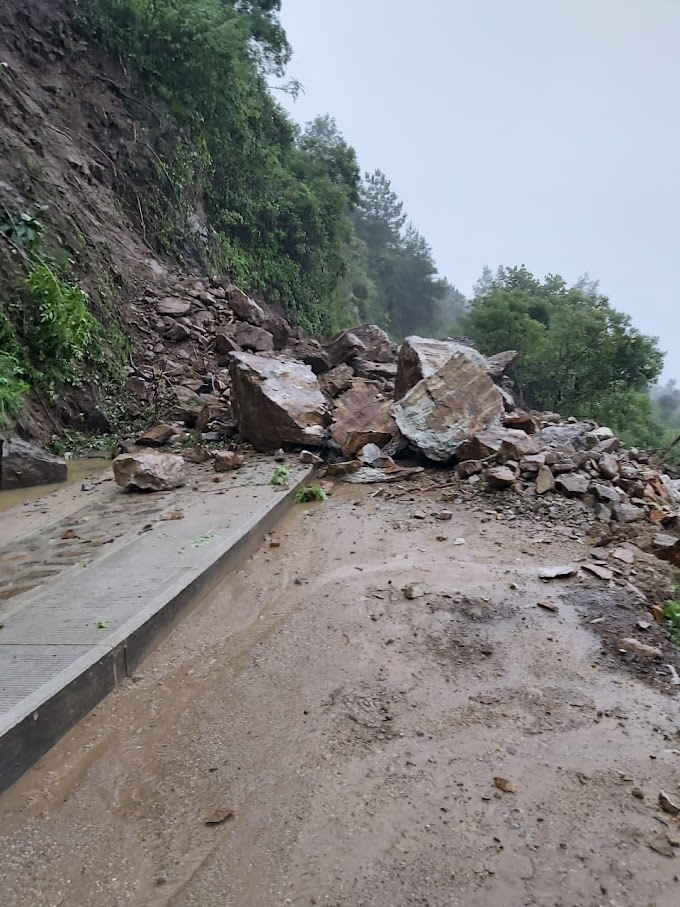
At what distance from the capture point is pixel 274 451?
23.9ft

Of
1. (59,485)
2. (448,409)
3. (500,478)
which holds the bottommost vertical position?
(59,485)

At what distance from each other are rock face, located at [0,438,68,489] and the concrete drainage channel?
8.34 ft

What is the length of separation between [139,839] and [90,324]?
8318 millimetres

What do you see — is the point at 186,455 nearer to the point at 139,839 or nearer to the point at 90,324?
the point at 90,324

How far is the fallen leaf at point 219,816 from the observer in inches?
76.1

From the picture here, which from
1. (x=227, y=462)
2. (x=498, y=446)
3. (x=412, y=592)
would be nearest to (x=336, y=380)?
(x=227, y=462)

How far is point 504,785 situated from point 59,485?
19.5ft

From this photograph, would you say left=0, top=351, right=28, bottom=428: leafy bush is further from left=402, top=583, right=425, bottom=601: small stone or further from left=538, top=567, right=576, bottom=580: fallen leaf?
left=538, top=567, right=576, bottom=580: fallen leaf

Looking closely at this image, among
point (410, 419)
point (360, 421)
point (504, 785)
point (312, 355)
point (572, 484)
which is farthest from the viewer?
point (312, 355)

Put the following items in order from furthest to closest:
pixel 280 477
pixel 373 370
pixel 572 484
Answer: pixel 373 370, pixel 280 477, pixel 572 484

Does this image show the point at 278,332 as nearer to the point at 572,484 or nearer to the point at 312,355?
the point at 312,355

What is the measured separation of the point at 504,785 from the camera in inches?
81.0

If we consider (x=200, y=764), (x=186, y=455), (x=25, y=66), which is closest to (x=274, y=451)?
(x=186, y=455)

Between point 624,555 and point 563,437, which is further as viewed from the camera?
point 563,437
